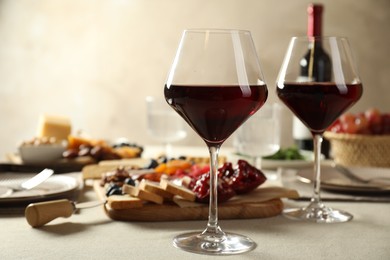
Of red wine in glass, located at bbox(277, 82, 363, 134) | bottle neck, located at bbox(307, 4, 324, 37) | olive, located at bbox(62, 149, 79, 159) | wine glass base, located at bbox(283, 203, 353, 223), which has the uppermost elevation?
bottle neck, located at bbox(307, 4, 324, 37)

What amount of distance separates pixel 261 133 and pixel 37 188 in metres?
0.54

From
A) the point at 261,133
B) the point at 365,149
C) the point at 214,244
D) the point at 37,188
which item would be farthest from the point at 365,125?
the point at 214,244

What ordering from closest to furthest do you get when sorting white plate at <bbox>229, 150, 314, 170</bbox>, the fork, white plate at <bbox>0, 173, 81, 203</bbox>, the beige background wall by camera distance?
white plate at <bbox>0, 173, 81, 203</bbox>, the fork, white plate at <bbox>229, 150, 314, 170</bbox>, the beige background wall

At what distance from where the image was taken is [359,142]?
6.20ft

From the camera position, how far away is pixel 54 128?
215 cm

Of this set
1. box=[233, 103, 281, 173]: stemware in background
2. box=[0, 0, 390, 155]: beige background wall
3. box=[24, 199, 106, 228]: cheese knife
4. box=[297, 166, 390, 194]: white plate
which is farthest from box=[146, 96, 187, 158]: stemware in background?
box=[0, 0, 390, 155]: beige background wall

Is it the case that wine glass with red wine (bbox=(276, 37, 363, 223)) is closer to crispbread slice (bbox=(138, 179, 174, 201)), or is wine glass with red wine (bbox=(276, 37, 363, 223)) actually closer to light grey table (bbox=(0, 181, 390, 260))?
light grey table (bbox=(0, 181, 390, 260))

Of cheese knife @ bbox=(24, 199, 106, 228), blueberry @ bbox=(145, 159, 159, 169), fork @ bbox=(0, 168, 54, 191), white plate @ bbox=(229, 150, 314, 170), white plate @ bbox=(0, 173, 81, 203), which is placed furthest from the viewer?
white plate @ bbox=(229, 150, 314, 170)

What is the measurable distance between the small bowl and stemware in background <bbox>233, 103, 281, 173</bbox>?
1.73 feet

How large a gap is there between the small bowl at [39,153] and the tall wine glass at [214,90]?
87 cm

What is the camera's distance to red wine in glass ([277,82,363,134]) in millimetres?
1144

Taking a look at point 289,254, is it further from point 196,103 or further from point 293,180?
point 293,180

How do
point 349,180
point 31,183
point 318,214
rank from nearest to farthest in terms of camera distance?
point 318,214 → point 31,183 → point 349,180

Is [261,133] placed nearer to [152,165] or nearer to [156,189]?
[152,165]
